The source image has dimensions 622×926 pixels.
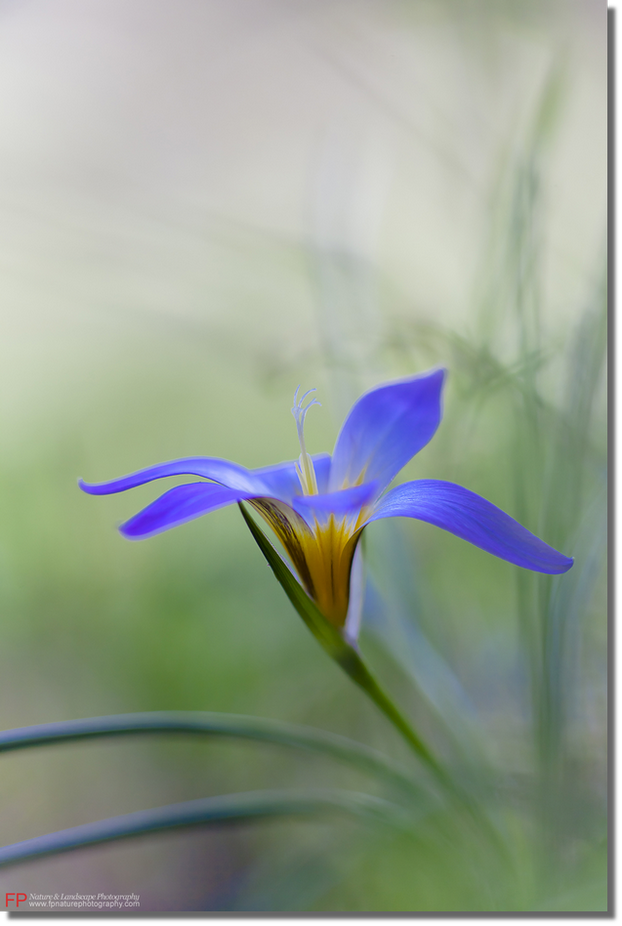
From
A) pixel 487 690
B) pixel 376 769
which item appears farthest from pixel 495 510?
pixel 487 690

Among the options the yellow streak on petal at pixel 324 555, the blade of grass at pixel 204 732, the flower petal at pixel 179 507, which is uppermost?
the flower petal at pixel 179 507

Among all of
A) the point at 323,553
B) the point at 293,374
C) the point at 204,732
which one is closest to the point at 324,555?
the point at 323,553

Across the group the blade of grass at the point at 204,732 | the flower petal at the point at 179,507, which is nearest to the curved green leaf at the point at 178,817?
the blade of grass at the point at 204,732

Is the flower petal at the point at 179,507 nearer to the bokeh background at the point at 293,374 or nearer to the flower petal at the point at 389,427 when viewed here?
the flower petal at the point at 389,427

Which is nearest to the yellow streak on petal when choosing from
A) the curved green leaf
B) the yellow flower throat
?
the yellow flower throat

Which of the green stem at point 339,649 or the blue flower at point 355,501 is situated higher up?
the blue flower at point 355,501

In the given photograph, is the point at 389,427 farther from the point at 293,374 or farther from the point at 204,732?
the point at 293,374

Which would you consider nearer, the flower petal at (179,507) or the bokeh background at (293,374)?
the flower petal at (179,507)
